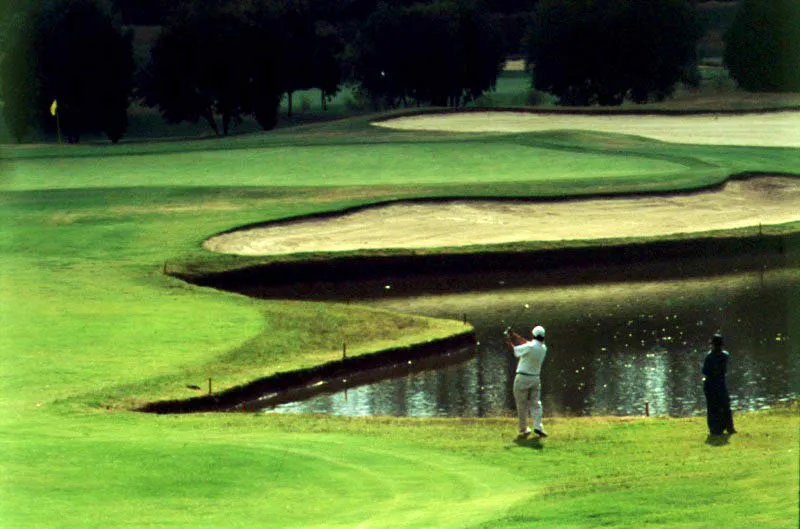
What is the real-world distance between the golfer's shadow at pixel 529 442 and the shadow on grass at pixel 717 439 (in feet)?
8.19

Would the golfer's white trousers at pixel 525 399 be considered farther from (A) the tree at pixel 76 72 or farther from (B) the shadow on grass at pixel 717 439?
(A) the tree at pixel 76 72

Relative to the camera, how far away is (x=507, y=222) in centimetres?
5559

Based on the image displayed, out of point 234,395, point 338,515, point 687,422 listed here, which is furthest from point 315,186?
point 338,515

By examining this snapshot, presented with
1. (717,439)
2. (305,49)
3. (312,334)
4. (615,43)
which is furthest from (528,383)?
(305,49)

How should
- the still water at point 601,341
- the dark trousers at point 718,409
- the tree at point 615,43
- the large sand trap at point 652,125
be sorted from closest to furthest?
1. the dark trousers at point 718,409
2. the still water at point 601,341
3. the large sand trap at point 652,125
4. the tree at point 615,43

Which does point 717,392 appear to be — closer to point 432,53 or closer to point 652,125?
point 652,125

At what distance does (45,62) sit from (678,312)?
74.0m

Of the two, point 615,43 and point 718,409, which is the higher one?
point 615,43

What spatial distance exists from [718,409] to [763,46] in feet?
316

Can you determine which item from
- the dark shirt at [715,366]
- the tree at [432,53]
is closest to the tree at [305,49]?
the tree at [432,53]

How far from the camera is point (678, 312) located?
43.0m

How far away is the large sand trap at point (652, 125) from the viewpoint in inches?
3231

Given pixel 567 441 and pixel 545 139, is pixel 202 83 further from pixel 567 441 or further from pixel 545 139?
pixel 567 441

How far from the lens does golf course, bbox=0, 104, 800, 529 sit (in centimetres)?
2012
